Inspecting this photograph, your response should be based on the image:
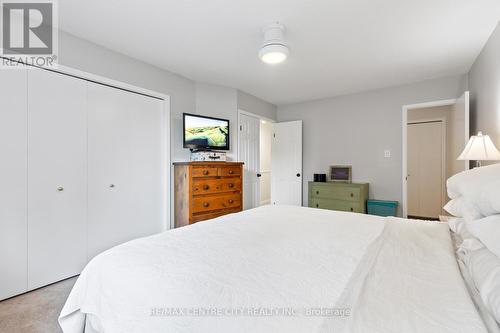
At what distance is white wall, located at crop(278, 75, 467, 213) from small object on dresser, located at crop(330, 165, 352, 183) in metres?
0.08

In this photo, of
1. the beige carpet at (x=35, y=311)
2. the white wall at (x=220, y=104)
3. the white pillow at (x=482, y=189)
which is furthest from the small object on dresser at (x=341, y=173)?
the beige carpet at (x=35, y=311)

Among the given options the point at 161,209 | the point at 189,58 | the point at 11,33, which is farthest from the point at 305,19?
the point at 161,209

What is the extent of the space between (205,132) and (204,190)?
877mm

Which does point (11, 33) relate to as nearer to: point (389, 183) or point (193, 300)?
point (193, 300)

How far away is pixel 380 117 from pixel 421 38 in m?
1.72

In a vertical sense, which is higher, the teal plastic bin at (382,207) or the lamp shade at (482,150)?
the lamp shade at (482,150)

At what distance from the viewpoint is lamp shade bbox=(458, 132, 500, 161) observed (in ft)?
6.48

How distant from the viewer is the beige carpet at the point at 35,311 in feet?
5.44

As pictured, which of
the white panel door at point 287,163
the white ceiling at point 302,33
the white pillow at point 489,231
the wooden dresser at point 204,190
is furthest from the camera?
the white panel door at point 287,163

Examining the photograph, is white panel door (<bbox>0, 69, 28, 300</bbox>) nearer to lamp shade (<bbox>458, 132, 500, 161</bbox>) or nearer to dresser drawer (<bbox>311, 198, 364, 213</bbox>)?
dresser drawer (<bbox>311, 198, 364, 213</bbox>)

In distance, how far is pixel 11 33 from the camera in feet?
6.63
